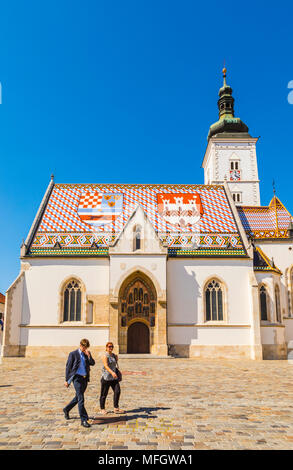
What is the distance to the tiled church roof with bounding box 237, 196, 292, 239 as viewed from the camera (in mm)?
35875

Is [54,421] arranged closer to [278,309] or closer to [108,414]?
[108,414]

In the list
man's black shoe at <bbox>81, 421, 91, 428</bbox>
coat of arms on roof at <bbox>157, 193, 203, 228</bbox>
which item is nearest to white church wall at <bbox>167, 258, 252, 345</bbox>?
coat of arms on roof at <bbox>157, 193, 203, 228</bbox>

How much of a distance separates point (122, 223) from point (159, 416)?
24.5 m

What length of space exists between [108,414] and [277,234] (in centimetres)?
2921

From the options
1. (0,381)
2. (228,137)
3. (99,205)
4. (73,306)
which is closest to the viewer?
(0,381)

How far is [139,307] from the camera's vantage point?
1168 inches

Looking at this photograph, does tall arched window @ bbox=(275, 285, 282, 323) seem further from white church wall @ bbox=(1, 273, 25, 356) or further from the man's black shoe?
the man's black shoe

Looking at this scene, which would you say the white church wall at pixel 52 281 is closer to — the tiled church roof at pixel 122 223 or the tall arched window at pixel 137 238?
the tiled church roof at pixel 122 223

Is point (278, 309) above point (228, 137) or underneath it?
underneath

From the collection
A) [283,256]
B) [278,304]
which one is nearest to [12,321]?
[278,304]

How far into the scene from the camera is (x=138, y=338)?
96.3ft

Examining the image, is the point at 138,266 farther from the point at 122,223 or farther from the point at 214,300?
the point at 214,300

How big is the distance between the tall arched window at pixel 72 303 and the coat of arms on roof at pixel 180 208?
9.55 metres

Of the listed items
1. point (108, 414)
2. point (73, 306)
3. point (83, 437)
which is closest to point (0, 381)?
point (108, 414)
